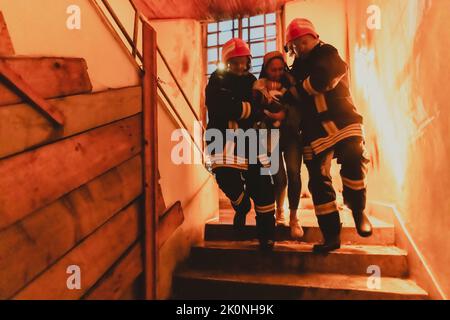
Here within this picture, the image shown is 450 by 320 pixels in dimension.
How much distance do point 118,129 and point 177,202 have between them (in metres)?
0.81

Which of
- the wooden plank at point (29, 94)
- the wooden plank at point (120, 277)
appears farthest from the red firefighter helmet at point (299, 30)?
the wooden plank at point (120, 277)

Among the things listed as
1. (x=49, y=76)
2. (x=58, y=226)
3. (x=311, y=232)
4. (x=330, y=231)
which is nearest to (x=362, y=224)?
(x=330, y=231)

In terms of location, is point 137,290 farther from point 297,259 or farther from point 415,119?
point 415,119

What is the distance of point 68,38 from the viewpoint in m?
1.38

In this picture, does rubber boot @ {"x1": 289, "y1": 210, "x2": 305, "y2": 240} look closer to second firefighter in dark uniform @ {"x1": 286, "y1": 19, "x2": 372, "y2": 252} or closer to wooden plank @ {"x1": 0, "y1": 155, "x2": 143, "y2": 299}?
second firefighter in dark uniform @ {"x1": 286, "y1": 19, "x2": 372, "y2": 252}

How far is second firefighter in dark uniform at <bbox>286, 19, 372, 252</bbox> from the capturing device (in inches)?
78.1

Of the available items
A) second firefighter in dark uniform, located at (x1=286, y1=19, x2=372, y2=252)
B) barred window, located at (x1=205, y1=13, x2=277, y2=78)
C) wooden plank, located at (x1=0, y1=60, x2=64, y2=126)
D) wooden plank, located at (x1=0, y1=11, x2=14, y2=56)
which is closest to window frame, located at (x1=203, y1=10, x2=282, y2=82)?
barred window, located at (x1=205, y1=13, x2=277, y2=78)

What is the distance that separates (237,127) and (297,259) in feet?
3.49

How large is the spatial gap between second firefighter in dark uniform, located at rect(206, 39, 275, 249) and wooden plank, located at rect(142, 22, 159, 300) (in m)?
0.47

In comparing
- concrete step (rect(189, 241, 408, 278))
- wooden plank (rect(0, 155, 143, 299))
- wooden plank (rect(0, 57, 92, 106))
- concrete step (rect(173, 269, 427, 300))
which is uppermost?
wooden plank (rect(0, 57, 92, 106))

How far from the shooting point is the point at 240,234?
2.57 metres

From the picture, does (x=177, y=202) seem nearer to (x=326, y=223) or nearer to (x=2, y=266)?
(x=326, y=223)

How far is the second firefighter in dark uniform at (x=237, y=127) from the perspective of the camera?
2.23 meters
